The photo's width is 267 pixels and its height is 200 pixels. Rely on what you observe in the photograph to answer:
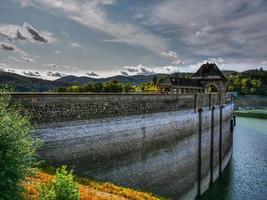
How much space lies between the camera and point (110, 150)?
21.5m

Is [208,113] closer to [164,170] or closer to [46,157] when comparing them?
[164,170]

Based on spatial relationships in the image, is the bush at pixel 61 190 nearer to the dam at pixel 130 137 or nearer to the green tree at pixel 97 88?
the dam at pixel 130 137

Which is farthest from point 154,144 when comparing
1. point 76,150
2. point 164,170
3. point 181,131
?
point 76,150

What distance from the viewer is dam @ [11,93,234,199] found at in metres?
17.8

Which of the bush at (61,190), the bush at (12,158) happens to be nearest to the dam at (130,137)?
the bush at (12,158)

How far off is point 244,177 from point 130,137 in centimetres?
2663

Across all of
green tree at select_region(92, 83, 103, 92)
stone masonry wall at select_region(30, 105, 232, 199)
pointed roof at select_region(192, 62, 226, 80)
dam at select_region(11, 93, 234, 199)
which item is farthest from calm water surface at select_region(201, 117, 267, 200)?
green tree at select_region(92, 83, 103, 92)

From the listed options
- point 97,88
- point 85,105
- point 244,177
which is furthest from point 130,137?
point 97,88

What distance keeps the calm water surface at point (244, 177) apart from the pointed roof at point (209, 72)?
49.3 ft

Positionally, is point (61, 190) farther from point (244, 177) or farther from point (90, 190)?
point (244, 177)

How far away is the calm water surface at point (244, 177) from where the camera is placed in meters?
38.1

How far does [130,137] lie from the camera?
23.8m

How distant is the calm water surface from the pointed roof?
15.0 metres

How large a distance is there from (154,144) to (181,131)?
638cm
